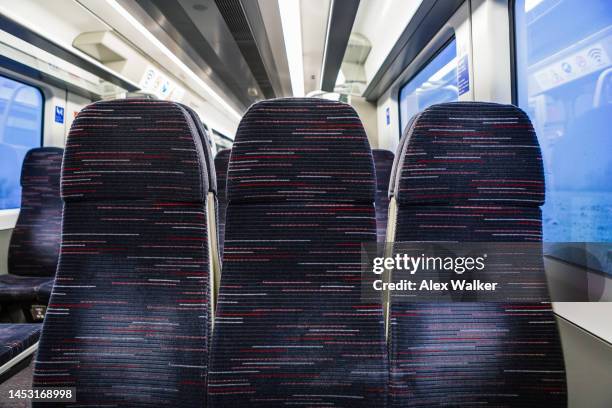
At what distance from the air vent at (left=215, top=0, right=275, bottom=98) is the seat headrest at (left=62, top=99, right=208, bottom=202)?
224cm

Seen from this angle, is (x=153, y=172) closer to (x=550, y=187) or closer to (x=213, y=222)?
(x=213, y=222)

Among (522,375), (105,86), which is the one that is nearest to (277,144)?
(522,375)

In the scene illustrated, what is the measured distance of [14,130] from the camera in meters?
3.39

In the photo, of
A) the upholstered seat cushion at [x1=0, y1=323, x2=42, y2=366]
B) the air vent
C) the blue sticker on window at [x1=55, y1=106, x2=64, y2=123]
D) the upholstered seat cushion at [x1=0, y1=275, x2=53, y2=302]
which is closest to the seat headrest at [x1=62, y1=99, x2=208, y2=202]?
the upholstered seat cushion at [x1=0, y1=323, x2=42, y2=366]

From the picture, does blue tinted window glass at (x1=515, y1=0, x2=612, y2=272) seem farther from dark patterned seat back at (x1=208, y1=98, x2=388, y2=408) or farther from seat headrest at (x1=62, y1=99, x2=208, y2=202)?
seat headrest at (x1=62, y1=99, x2=208, y2=202)

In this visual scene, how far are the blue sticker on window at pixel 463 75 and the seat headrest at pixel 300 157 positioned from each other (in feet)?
5.66

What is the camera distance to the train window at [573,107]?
59.7 inches

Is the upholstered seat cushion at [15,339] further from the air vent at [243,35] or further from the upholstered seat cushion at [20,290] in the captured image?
the air vent at [243,35]

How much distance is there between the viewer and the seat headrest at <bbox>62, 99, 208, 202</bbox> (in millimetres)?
1158

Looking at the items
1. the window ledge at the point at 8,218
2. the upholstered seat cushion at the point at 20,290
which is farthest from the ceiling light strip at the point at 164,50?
the upholstered seat cushion at the point at 20,290

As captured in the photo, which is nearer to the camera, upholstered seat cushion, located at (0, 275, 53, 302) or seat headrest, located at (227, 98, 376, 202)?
seat headrest, located at (227, 98, 376, 202)

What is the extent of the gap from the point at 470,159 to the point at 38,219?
336 centimetres

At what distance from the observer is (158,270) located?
1.17m

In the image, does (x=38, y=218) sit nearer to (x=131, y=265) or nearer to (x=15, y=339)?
(x=15, y=339)
